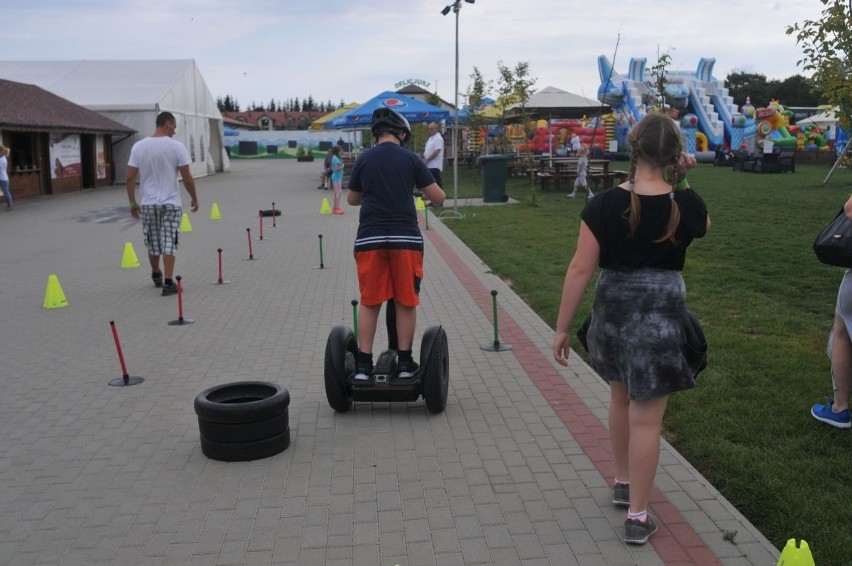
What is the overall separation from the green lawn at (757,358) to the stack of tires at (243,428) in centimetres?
234

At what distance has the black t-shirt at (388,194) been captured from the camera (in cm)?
508

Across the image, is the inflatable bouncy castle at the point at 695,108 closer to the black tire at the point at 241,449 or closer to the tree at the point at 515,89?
the tree at the point at 515,89

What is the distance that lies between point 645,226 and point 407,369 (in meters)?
2.30

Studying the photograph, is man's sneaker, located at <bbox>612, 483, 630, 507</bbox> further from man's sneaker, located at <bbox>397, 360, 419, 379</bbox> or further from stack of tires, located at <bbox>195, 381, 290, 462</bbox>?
stack of tires, located at <bbox>195, 381, 290, 462</bbox>

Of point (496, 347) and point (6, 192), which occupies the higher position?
point (6, 192)

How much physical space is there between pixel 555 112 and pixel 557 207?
388 inches

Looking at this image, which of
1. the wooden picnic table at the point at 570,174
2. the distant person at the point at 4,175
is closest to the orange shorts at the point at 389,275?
the wooden picnic table at the point at 570,174

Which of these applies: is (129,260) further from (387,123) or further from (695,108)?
(695,108)

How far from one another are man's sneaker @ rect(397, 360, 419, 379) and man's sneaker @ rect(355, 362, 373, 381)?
0.66 ft

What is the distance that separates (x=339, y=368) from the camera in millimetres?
5188

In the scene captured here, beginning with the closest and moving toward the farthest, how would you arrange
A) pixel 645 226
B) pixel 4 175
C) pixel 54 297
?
pixel 645 226
pixel 54 297
pixel 4 175

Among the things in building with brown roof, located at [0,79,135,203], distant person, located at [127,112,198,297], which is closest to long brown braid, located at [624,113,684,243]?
distant person, located at [127,112,198,297]

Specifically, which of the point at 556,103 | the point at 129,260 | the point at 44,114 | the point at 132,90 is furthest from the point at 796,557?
the point at 132,90

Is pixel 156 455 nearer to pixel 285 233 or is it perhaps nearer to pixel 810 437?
pixel 810 437
